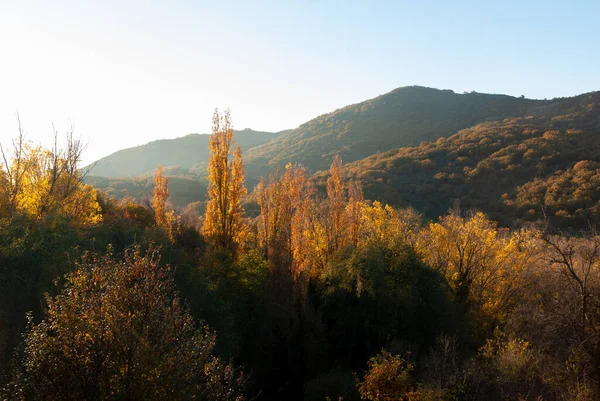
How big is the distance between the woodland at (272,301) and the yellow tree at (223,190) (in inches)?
4.2

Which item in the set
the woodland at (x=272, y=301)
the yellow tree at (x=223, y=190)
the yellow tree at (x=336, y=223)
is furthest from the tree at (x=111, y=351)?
the yellow tree at (x=336, y=223)

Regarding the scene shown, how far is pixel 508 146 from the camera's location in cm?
7956

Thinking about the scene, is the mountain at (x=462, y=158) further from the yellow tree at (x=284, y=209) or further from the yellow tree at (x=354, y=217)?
the yellow tree at (x=354, y=217)

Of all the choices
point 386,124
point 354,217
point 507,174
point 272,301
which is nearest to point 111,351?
point 272,301

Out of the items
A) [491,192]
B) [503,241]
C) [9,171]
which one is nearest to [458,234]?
[503,241]

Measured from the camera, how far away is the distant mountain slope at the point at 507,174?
55.5 metres

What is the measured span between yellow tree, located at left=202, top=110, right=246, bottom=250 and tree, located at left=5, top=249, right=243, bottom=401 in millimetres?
16524

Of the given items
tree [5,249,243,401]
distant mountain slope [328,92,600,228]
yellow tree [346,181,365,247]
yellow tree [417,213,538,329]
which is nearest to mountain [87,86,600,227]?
distant mountain slope [328,92,600,228]

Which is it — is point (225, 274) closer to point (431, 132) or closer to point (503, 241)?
point (503, 241)

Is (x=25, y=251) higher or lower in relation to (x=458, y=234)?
higher

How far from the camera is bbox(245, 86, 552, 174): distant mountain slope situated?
13400cm

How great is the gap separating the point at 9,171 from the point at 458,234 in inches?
1337

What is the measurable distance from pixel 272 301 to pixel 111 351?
1577cm

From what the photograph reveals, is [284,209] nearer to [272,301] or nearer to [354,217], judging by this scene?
[354,217]
